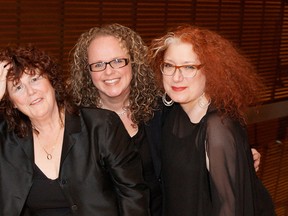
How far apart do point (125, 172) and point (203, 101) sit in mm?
514

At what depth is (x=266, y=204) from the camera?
91.2 inches

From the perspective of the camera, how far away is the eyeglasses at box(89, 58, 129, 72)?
8.08 ft

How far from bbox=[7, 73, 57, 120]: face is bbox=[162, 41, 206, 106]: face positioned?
601 millimetres

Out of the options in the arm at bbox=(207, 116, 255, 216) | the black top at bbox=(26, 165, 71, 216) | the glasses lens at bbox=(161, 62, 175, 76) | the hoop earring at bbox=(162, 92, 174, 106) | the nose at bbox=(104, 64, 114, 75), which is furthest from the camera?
the hoop earring at bbox=(162, 92, 174, 106)

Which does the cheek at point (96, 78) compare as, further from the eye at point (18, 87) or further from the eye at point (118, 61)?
the eye at point (18, 87)

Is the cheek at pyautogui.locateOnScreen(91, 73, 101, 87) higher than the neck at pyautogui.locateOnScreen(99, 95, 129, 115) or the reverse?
higher

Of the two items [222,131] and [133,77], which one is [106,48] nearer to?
[133,77]

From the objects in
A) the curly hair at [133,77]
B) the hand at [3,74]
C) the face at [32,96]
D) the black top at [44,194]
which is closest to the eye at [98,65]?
the curly hair at [133,77]

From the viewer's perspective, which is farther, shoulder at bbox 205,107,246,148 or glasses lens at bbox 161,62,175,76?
glasses lens at bbox 161,62,175,76

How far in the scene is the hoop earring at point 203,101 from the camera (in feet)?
7.01

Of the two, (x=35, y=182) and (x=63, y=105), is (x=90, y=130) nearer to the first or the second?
(x=63, y=105)

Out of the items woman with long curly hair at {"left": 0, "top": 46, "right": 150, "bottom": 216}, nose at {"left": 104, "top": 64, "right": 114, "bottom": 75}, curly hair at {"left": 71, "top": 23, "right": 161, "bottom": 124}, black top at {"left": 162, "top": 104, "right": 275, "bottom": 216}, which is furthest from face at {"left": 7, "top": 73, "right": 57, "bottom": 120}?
black top at {"left": 162, "top": 104, "right": 275, "bottom": 216}

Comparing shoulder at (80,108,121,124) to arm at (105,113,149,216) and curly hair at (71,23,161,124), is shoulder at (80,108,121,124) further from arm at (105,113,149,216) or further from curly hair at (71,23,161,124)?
curly hair at (71,23,161,124)

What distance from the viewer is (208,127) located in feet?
6.55
